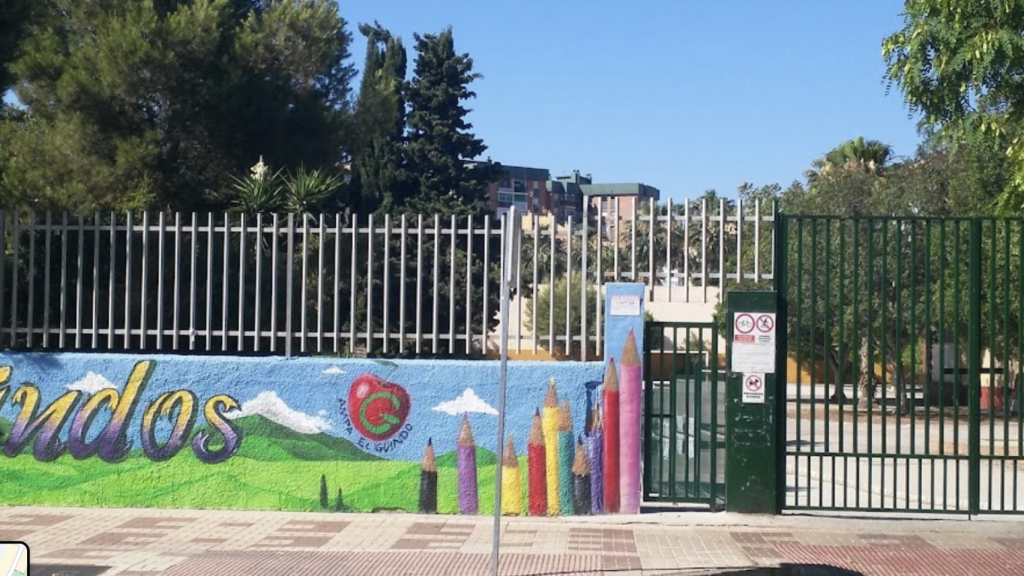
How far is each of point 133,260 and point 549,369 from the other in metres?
4.30

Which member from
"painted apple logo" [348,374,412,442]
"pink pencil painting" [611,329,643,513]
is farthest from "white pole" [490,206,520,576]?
"painted apple logo" [348,374,412,442]

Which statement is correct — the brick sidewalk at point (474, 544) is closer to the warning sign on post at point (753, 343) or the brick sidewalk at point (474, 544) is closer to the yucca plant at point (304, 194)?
the warning sign on post at point (753, 343)

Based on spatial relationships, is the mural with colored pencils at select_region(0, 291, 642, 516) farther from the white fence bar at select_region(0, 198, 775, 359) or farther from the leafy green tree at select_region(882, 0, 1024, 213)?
the leafy green tree at select_region(882, 0, 1024, 213)

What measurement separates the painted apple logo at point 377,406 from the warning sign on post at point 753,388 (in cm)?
308

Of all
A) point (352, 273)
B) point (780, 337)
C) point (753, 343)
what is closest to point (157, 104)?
point (352, 273)

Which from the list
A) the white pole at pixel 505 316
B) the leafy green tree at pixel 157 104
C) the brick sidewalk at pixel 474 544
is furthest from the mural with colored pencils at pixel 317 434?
the leafy green tree at pixel 157 104

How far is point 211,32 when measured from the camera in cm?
1741

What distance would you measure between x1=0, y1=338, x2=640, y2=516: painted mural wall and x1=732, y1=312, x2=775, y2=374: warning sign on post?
0.95 m

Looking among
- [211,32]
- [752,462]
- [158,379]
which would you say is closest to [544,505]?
[752,462]

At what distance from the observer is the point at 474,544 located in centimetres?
942

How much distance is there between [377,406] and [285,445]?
3.09 ft

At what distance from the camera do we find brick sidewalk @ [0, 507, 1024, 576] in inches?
336

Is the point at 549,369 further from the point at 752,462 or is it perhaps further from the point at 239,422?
the point at 239,422

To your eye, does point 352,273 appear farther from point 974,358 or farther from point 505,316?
point 974,358
